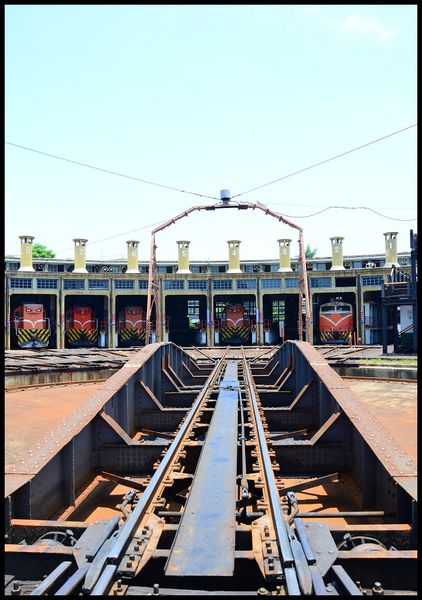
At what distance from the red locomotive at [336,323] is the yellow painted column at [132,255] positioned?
19.2 meters

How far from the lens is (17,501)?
4.01 meters

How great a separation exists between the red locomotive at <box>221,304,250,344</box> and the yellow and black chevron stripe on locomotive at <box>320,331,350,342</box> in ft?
21.7

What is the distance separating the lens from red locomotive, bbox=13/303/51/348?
1519 inches

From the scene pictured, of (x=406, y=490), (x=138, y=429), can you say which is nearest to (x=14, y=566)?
(x=406, y=490)

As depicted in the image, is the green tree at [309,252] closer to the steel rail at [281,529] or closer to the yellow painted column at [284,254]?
the yellow painted column at [284,254]

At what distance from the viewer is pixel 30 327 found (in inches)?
1519

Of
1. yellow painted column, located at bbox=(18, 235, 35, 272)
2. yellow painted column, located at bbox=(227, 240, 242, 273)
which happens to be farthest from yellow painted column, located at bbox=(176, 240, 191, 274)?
yellow painted column, located at bbox=(18, 235, 35, 272)

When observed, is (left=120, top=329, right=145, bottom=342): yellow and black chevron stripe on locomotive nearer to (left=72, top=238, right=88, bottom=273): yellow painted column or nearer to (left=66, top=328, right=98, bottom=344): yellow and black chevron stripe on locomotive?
(left=66, top=328, right=98, bottom=344): yellow and black chevron stripe on locomotive

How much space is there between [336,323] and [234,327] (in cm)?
877

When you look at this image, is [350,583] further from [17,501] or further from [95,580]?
[17,501]

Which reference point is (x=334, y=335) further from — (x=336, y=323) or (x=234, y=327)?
(x=234, y=327)

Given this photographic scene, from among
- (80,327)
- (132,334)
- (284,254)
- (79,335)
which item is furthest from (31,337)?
(284,254)

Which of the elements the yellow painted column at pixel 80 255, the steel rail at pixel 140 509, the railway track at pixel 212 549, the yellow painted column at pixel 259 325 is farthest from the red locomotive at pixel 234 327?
the railway track at pixel 212 549

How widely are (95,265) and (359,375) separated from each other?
3901 cm
